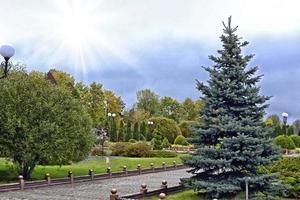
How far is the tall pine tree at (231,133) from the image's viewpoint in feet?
53.5

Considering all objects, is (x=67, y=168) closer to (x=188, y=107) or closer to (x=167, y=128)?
(x=167, y=128)

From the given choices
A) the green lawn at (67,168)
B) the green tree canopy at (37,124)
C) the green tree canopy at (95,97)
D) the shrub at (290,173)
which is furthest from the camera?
the green tree canopy at (95,97)

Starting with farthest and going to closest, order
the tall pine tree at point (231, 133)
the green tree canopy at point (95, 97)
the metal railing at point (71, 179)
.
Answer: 1. the green tree canopy at point (95, 97)
2. the metal railing at point (71, 179)
3. the tall pine tree at point (231, 133)

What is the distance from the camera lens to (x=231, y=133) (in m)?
16.8

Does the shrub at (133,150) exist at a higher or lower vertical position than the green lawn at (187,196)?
higher

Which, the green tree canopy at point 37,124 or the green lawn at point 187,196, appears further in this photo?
the green tree canopy at point 37,124

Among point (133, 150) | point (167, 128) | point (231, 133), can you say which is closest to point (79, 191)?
point (231, 133)

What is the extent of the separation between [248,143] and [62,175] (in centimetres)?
1683

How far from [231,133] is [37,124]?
13.0 meters

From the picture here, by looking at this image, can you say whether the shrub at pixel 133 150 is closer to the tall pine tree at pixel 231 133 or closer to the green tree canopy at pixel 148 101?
the tall pine tree at pixel 231 133

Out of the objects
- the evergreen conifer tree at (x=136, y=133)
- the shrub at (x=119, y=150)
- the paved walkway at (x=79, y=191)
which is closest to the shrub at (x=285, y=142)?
the shrub at (x=119, y=150)

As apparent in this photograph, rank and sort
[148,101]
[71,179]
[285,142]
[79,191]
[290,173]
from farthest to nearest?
[148,101] < [285,142] < [71,179] < [79,191] < [290,173]

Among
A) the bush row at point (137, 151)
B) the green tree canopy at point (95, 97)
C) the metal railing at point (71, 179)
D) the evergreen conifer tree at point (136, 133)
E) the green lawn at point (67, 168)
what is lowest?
the metal railing at point (71, 179)

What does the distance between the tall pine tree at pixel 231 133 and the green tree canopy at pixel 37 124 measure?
11.0 m
